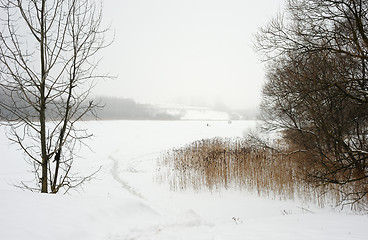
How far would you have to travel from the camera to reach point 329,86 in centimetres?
366

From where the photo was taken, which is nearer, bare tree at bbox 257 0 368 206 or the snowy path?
bare tree at bbox 257 0 368 206

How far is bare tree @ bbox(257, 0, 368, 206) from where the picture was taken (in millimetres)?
3762

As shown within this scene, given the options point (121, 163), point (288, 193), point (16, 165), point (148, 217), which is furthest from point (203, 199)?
point (16, 165)

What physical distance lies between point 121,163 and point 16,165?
6.33 meters

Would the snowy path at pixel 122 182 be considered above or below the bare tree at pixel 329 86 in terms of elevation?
below

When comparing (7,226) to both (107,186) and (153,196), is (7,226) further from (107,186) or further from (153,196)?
(107,186)

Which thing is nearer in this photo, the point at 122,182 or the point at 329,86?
the point at 329,86

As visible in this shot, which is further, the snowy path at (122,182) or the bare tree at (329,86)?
the snowy path at (122,182)

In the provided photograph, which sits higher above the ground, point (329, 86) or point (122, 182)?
point (329, 86)

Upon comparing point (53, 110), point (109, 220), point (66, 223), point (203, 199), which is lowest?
point (203, 199)

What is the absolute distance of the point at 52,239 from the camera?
8.16 feet

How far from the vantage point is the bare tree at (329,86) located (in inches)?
148

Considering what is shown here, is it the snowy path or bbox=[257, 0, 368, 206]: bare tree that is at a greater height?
bbox=[257, 0, 368, 206]: bare tree

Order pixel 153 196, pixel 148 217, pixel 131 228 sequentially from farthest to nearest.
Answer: pixel 153 196 < pixel 148 217 < pixel 131 228
